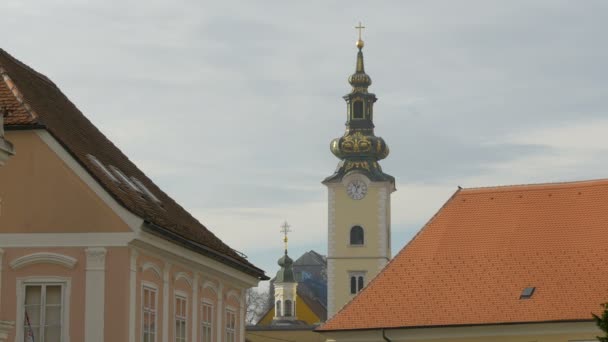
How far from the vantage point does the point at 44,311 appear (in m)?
24.3

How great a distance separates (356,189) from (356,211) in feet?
4.31

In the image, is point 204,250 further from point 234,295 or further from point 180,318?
point 234,295

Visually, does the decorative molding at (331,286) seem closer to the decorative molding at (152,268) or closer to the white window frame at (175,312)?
the white window frame at (175,312)

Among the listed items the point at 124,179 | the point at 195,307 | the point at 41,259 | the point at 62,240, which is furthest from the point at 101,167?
the point at 195,307

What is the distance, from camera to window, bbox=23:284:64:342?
2411cm

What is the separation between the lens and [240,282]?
107ft

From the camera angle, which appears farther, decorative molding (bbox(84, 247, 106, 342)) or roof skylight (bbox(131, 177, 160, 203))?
roof skylight (bbox(131, 177, 160, 203))

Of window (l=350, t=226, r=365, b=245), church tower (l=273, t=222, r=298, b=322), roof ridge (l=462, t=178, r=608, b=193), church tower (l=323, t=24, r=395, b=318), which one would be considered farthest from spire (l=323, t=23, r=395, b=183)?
roof ridge (l=462, t=178, r=608, b=193)

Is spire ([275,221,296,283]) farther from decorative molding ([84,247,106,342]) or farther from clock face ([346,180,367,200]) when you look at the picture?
decorative molding ([84,247,106,342])

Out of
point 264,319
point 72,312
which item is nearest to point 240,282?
point 72,312

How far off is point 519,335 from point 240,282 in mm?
11780

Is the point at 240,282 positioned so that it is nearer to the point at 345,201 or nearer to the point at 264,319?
the point at 345,201

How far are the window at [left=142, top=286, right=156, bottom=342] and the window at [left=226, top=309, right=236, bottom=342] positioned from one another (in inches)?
233

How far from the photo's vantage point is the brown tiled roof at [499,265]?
42312 millimetres
